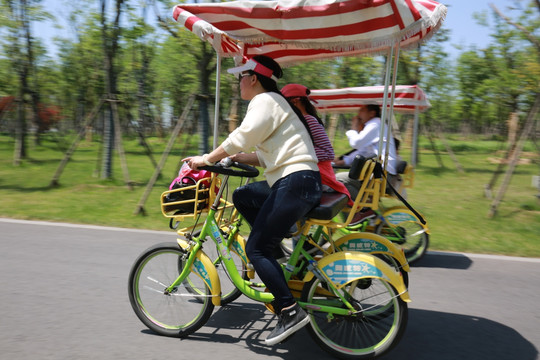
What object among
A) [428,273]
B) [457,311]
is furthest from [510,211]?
[457,311]

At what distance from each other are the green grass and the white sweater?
380 cm

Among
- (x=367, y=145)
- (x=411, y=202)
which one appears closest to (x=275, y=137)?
(x=367, y=145)

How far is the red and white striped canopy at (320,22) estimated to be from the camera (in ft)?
11.4

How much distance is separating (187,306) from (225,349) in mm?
480

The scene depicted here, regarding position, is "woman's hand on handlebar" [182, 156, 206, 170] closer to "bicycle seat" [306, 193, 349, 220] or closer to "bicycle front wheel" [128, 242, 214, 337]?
"bicycle front wheel" [128, 242, 214, 337]

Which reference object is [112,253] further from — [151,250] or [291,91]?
[291,91]

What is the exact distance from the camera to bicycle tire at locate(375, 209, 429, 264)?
5.57 metres

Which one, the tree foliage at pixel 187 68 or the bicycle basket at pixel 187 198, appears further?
the tree foliage at pixel 187 68

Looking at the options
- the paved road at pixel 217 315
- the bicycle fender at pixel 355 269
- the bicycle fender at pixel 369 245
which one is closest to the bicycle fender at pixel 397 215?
the paved road at pixel 217 315

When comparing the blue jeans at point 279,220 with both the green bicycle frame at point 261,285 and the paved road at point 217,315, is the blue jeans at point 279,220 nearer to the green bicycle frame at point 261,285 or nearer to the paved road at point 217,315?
the green bicycle frame at point 261,285

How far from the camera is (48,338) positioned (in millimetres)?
3396

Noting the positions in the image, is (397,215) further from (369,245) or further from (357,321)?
(357,321)

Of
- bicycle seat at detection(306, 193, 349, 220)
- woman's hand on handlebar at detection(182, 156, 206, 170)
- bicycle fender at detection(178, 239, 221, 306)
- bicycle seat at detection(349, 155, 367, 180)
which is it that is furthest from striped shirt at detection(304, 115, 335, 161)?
bicycle fender at detection(178, 239, 221, 306)

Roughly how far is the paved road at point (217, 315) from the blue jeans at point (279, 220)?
0.55 m
